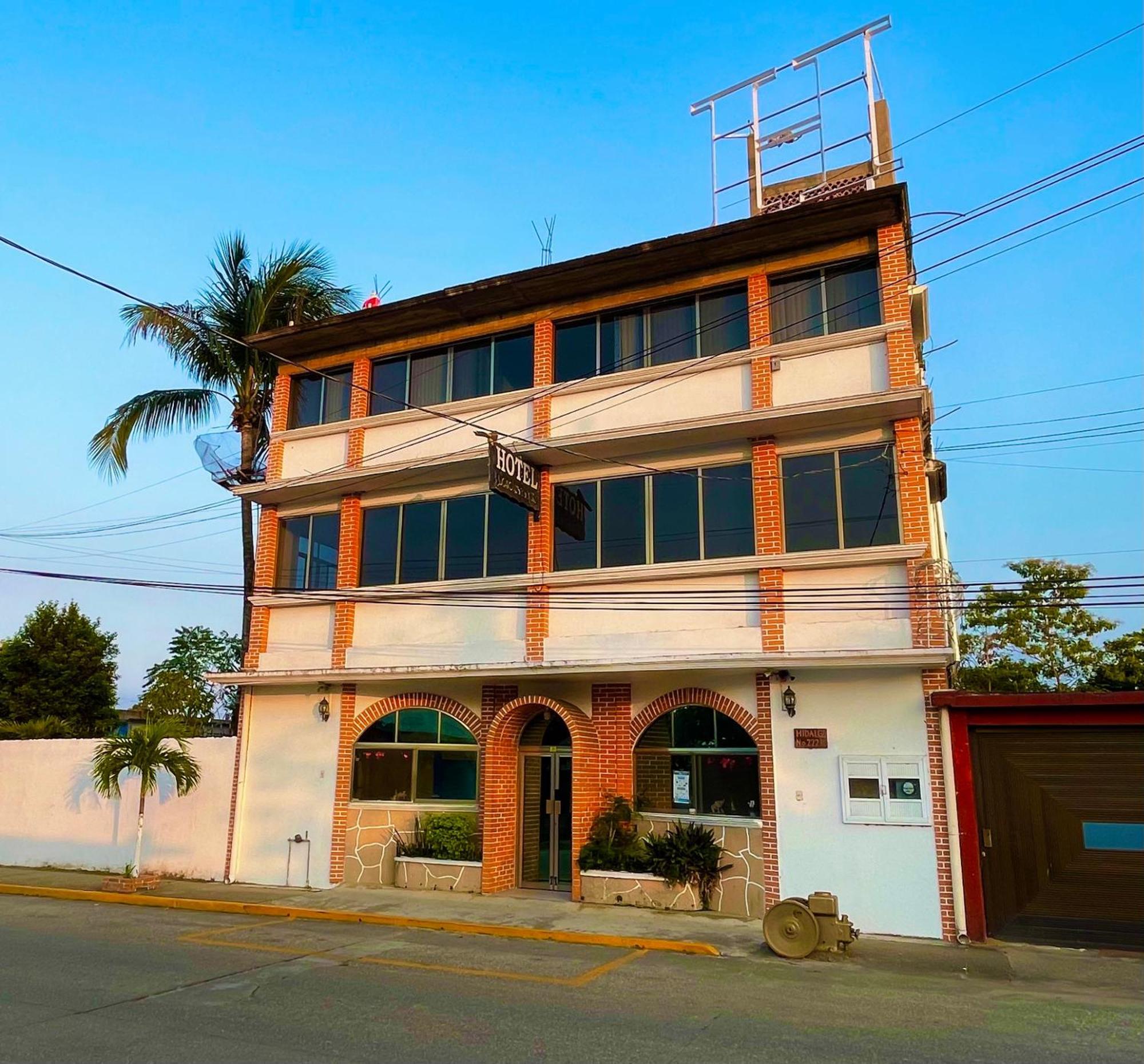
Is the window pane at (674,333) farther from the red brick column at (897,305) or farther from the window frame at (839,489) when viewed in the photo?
the red brick column at (897,305)

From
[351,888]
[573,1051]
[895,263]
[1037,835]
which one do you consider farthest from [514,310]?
[573,1051]

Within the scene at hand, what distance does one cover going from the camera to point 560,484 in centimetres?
1544

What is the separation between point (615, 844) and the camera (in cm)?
1381

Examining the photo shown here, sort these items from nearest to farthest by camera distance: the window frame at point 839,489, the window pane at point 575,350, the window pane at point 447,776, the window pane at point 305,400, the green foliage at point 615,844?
1. the window frame at point 839,489
2. the green foliage at point 615,844
3. the window pane at point 447,776
4. the window pane at point 575,350
5. the window pane at point 305,400

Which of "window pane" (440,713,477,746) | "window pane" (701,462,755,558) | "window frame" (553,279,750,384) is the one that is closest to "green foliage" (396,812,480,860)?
"window pane" (440,713,477,746)

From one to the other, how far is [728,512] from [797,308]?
3318 millimetres

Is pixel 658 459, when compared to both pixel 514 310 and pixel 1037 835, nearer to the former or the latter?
pixel 514 310

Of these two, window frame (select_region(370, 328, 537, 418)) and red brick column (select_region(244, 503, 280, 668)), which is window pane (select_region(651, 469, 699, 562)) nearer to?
window frame (select_region(370, 328, 537, 418))

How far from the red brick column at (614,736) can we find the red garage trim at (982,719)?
175 inches

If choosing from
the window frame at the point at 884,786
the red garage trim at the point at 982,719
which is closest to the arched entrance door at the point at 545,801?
the window frame at the point at 884,786

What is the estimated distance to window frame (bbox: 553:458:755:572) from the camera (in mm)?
14039

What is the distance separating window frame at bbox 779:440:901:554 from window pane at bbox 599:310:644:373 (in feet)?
10.1

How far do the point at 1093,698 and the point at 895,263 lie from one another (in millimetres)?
6512

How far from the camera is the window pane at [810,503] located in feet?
43.8
